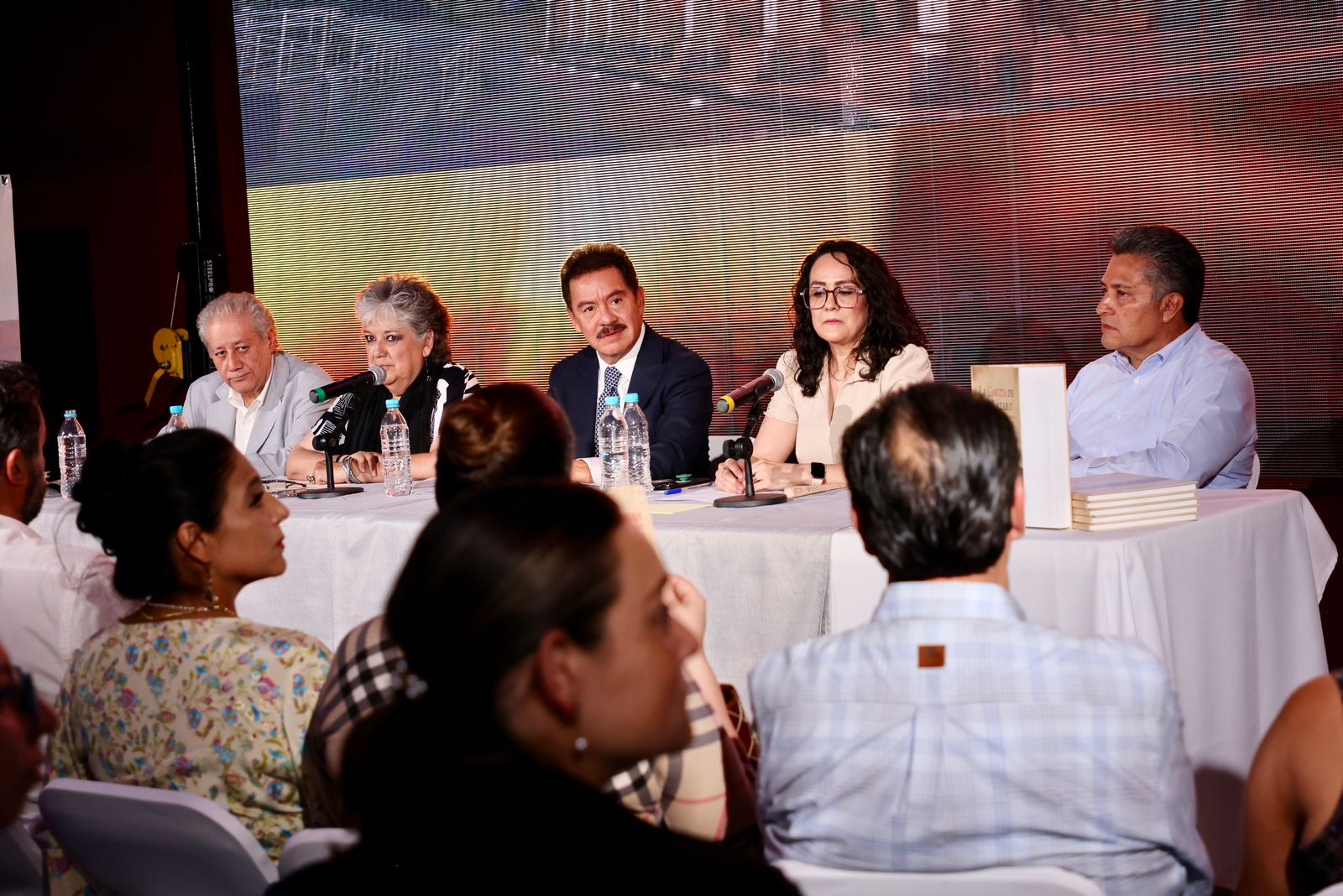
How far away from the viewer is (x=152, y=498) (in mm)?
1933

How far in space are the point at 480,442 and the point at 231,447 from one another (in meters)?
0.40

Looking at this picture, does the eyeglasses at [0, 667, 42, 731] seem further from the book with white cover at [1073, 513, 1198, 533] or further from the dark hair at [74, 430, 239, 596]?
the book with white cover at [1073, 513, 1198, 533]

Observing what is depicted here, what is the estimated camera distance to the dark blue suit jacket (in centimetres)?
376

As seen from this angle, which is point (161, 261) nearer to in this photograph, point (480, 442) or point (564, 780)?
point (480, 442)

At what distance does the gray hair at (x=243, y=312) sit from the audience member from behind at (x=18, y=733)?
392cm

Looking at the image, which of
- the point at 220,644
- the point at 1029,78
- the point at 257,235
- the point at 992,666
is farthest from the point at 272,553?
the point at 257,235

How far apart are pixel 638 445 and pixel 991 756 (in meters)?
2.32

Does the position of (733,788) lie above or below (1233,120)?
below

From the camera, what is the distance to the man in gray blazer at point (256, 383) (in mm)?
4355

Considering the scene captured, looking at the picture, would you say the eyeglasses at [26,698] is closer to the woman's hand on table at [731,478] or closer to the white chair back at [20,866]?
the white chair back at [20,866]

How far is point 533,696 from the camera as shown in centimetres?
91

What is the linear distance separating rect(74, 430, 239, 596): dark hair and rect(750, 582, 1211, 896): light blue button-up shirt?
96 cm

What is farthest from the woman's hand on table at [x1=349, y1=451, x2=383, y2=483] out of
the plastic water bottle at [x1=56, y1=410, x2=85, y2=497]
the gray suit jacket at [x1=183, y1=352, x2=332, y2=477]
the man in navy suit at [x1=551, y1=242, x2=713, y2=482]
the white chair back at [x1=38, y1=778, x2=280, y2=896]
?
the white chair back at [x1=38, y1=778, x2=280, y2=896]

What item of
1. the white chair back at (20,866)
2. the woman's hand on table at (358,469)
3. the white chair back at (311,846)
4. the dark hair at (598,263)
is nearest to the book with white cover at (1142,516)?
the white chair back at (311,846)
